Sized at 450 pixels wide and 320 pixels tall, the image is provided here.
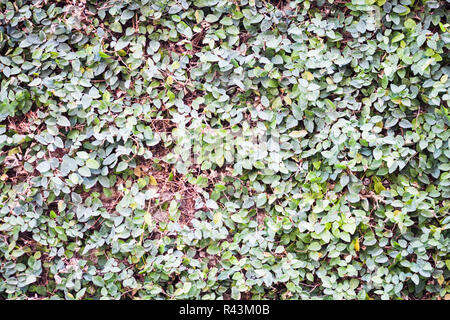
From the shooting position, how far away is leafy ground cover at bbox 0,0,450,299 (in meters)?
2.00

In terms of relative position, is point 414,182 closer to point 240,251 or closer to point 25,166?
point 240,251

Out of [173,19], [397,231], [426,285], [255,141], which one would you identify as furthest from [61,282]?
[426,285]

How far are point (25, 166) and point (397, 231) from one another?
2.10 meters

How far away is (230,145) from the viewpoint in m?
2.03

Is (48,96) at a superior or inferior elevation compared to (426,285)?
superior

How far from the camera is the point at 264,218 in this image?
6.93 feet

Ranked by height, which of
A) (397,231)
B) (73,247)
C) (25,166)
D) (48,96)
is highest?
(48,96)

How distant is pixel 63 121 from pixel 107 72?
36 centimetres

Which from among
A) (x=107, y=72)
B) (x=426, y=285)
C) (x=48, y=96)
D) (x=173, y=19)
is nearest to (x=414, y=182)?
(x=426, y=285)

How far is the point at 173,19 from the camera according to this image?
6.60 ft

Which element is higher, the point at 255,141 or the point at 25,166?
the point at 255,141

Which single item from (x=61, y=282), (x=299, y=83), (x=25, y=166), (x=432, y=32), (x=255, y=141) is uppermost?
(x=432, y=32)

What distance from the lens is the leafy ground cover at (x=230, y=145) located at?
2.00 metres

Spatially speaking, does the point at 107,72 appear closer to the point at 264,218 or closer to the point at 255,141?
the point at 255,141
